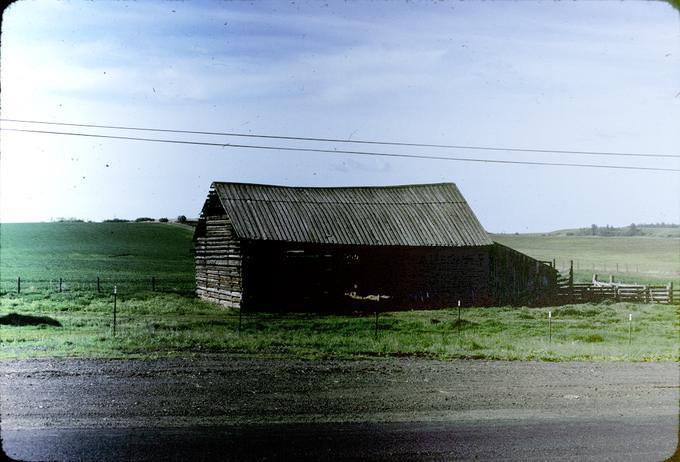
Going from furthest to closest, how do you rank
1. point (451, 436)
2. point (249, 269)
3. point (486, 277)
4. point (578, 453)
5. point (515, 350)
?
point (486, 277) → point (249, 269) → point (515, 350) → point (451, 436) → point (578, 453)

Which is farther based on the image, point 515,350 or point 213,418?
point 515,350

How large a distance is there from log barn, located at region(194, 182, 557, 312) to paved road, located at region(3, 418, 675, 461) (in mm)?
19410

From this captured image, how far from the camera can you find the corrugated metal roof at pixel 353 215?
29.8m

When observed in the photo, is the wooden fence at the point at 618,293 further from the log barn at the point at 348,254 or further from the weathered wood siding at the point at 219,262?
the weathered wood siding at the point at 219,262

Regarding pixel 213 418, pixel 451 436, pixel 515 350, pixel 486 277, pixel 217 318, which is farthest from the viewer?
pixel 486 277

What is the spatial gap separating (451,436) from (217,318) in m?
16.4

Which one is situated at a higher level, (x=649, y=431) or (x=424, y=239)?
(x=424, y=239)

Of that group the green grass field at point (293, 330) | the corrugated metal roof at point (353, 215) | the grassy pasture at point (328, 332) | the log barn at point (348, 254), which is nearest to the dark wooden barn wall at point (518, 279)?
the log barn at point (348, 254)

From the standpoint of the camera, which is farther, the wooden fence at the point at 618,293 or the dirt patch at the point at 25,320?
the wooden fence at the point at 618,293

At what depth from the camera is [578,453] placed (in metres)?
7.88

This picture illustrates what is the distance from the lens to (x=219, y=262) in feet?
101

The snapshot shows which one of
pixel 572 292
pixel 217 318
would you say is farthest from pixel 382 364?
pixel 572 292

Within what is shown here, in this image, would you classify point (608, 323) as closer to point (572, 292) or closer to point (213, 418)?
point (572, 292)

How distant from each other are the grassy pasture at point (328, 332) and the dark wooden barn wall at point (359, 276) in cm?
270
